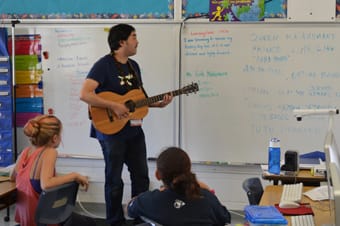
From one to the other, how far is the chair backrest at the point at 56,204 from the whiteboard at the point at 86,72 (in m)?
1.94

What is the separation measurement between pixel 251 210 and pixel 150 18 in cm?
256

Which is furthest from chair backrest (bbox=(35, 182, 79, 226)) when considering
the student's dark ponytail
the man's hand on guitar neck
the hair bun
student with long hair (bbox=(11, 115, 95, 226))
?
the man's hand on guitar neck

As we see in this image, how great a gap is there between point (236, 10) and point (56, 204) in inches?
96.6

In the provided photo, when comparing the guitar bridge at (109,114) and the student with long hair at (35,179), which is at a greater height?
the guitar bridge at (109,114)

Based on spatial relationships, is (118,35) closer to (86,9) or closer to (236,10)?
(86,9)

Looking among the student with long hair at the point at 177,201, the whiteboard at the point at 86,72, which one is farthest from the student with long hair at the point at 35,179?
the whiteboard at the point at 86,72

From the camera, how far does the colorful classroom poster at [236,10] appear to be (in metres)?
4.10

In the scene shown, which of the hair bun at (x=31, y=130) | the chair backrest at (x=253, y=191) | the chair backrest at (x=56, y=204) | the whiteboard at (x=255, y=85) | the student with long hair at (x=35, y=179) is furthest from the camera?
the whiteboard at (x=255, y=85)

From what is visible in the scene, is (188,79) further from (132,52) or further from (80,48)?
(80,48)

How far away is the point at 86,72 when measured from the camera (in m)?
4.43

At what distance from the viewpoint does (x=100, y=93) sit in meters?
3.68

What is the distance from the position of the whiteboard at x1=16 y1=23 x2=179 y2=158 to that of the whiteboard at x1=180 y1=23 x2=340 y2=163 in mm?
145

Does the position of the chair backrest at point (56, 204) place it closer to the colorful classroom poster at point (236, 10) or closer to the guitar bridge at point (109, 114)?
→ the guitar bridge at point (109, 114)

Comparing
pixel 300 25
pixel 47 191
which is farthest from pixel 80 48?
pixel 47 191
